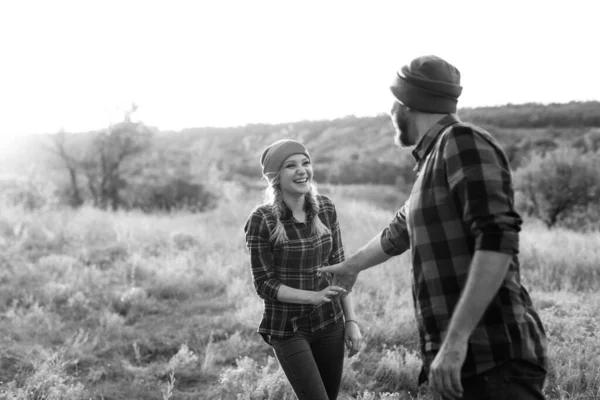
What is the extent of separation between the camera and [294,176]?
304 cm

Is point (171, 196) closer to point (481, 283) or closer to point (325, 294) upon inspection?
point (325, 294)

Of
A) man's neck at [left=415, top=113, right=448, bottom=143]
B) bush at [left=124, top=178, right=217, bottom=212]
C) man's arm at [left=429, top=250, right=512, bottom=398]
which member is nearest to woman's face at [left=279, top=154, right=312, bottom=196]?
man's neck at [left=415, top=113, right=448, bottom=143]

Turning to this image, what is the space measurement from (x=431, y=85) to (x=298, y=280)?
144 cm

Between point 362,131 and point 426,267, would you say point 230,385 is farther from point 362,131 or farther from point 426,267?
point 362,131

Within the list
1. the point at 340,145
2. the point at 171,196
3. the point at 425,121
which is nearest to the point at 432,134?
the point at 425,121

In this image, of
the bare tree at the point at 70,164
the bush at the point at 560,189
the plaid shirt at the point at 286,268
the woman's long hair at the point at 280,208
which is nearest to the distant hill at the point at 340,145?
the bare tree at the point at 70,164

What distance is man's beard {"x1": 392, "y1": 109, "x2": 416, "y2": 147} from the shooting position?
214 cm

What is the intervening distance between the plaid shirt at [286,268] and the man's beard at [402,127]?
3.37ft

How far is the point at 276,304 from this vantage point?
2.90 meters

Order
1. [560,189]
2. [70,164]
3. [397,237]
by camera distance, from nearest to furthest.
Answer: [397,237]
[560,189]
[70,164]

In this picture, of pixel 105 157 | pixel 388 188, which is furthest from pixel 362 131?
pixel 105 157

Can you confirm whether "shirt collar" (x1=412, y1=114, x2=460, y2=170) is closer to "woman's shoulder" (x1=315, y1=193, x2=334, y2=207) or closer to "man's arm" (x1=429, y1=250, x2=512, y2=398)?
"man's arm" (x1=429, y1=250, x2=512, y2=398)

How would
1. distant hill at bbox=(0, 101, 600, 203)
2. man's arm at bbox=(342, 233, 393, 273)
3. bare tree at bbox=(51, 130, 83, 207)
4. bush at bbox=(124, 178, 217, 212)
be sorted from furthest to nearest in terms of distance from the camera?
distant hill at bbox=(0, 101, 600, 203) → bush at bbox=(124, 178, 217, 212) → bare tree at bbox=(51, 130, 83, 207) → man's arm at bbox=(342, 233, 393, 273)

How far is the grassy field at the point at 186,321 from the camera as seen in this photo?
4.45m
